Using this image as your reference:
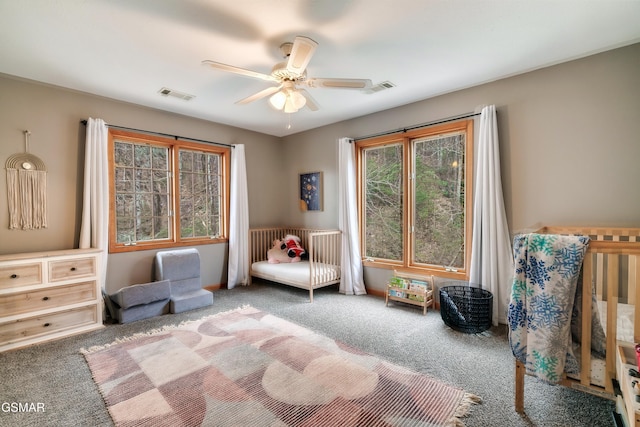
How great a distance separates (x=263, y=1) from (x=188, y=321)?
9.85 feet

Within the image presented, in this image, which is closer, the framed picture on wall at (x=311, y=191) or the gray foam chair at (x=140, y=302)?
the gray foam chair at (x=140, y=302)

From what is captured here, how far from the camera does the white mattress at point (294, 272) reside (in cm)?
381

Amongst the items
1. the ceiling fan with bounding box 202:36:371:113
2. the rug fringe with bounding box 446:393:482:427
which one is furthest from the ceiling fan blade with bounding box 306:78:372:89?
the rug fringe with bounding box 446:393:482:427

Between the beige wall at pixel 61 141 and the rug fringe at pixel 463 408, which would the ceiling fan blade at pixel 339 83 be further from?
the beige wall at pixel 61 141

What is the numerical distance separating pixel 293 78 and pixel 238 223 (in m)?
2.70

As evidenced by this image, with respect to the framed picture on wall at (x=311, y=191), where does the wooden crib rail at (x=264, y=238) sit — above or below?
below

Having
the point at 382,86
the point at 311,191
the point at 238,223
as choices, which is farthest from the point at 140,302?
the point at 382,86

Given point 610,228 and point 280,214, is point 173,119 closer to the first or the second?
point 280,214

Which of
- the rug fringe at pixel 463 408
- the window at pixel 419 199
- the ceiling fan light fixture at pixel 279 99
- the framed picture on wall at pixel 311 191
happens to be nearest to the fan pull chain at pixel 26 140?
Answer: the ceiling fan light fixture at pixel 279 99

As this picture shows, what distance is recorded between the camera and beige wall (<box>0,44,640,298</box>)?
7.82 ft

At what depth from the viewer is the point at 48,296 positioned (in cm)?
269

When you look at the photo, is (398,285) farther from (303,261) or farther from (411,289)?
(303,261)

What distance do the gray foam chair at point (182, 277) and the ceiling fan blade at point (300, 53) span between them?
9.05ft

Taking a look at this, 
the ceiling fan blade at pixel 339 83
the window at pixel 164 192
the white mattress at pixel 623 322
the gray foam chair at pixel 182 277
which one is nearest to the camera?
the white mattress at pixel 623 322
